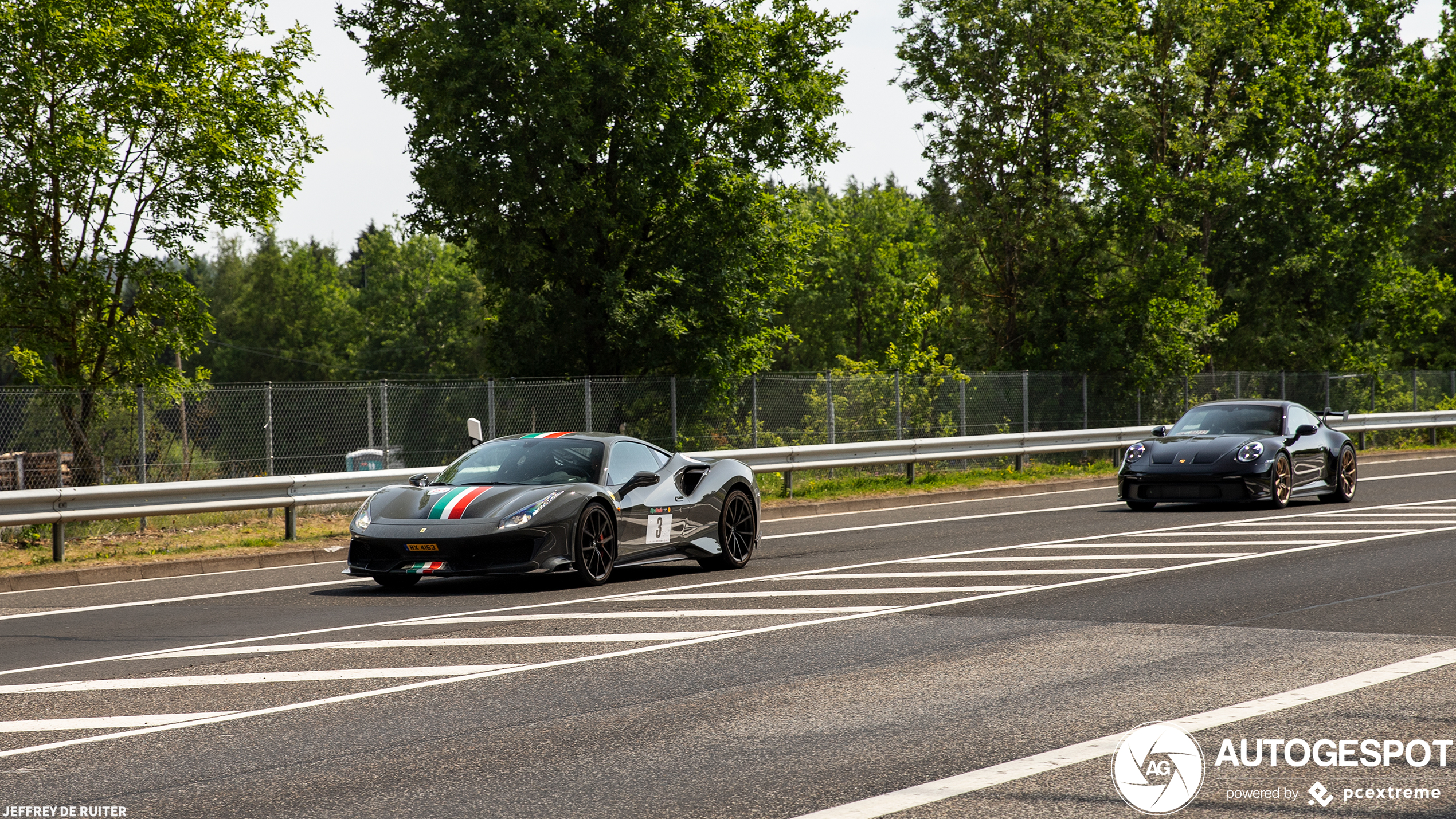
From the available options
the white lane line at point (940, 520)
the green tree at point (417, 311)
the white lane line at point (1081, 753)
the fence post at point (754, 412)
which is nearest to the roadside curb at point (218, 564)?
the white lane line at point (940, 520)

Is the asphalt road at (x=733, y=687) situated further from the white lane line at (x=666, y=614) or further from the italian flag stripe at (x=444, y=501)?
the italian flag stripe at (x=444, y=501)

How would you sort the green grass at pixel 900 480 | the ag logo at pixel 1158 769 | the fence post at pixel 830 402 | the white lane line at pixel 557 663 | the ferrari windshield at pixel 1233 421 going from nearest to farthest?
the ag logo at pixel 1158 769, the white lane line at pixel 557 663, the ferrari windshield at pixel 1233 421, the green grass at pixel 900 480, the fence post at pixel 830 402

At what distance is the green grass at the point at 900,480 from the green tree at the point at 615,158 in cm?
244

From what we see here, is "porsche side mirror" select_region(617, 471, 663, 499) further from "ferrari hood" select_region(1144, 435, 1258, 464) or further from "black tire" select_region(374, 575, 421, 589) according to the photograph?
"ferrari hood" select_region(1144, 435, 1258, 464)

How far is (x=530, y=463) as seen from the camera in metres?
11.4

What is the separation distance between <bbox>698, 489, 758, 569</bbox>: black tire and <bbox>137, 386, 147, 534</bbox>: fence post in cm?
823

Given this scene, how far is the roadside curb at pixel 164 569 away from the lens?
1251cm

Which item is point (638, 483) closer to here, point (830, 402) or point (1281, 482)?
point (1281, 482)


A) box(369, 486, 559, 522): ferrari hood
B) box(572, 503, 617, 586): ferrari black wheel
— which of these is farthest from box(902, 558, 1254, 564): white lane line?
box(369, 486, 559, 522): ferrari hood

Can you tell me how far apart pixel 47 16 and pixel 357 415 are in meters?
6.61

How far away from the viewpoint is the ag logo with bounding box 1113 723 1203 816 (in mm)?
4539

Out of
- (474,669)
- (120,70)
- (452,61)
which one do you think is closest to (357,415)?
(120,70)

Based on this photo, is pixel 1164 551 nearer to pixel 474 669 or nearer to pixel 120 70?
pixel 474 669

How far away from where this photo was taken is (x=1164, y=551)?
12500 mm
